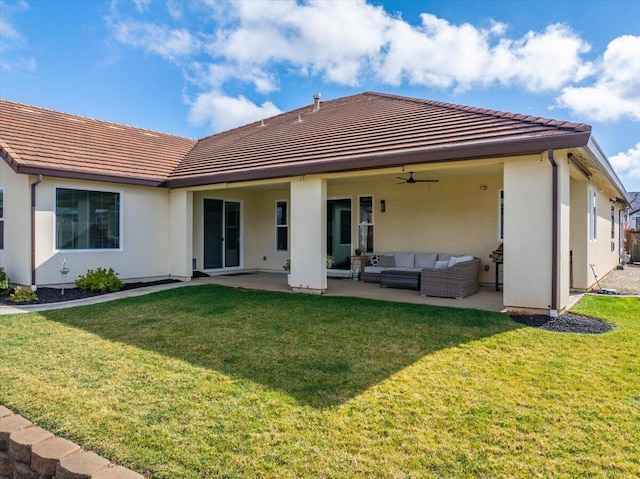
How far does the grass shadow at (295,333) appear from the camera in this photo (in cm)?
438

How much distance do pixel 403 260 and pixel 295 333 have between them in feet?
20.4

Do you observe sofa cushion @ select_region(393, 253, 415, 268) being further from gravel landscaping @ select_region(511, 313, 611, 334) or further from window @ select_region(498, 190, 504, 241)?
gravel landscaping @ select_region(511, 313, 611, 334)

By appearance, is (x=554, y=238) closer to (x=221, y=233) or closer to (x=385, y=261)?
(x=385, y=261)

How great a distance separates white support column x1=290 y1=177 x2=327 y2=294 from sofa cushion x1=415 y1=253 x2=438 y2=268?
311cm

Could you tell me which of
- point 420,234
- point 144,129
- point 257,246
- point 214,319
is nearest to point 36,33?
point 144,129

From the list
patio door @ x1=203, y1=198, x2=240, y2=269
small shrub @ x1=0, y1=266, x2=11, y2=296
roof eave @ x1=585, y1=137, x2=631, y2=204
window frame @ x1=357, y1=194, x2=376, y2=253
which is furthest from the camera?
patio door @ x1=203, y1=198, x2=240, y2=269

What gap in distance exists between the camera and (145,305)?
8266mm

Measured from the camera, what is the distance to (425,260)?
37.1 ft

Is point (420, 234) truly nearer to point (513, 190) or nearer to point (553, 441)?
point (513, 190)

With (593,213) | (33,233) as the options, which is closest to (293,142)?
(33,233)

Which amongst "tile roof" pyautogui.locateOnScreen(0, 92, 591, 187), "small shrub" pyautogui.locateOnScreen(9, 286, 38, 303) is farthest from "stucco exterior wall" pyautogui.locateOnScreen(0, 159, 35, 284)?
"small shrub" pyautogui.locateOnScreen(9, 286, 38, 303)

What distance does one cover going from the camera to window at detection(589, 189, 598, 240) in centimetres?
1067

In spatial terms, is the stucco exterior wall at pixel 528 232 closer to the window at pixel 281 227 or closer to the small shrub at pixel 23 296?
the window at pixel 281 227

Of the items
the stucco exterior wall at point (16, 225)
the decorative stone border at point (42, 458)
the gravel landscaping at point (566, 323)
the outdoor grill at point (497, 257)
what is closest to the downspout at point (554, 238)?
the gravel landscaping at point (566, 323)
